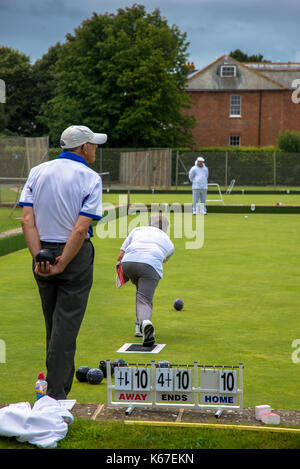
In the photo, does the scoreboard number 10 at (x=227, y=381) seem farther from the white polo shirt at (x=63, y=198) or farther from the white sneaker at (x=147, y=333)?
the white sneaker at (x=147, y=333)

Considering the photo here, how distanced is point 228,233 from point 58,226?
1179cm

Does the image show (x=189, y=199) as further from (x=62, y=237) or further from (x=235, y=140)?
(x=62, y=237)

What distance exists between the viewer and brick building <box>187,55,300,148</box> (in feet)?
162

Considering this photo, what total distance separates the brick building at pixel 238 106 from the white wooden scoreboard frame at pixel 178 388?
4664cm

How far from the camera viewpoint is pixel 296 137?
138 feet

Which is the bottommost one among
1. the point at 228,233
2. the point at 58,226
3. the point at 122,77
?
the point at 228,233

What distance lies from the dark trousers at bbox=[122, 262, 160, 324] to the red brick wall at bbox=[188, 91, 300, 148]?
43.5 m

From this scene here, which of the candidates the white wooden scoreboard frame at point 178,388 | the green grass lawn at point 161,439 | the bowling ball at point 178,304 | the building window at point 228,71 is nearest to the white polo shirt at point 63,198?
the white wooden scoreboard frame at point 178,388

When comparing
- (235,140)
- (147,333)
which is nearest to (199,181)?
(147,333)

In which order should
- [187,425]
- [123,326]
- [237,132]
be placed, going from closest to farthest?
[187,425] < [123,326] < [237,132]

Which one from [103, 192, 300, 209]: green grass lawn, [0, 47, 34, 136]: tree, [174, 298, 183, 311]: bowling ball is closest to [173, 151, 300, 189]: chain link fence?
[103, 192, 300, 209]: green grass lawn

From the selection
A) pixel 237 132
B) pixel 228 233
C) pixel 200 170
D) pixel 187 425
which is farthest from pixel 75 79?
pixel 187 425

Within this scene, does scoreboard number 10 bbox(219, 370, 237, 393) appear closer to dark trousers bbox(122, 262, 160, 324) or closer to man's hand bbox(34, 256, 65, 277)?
man's hand bbox(34, 256, 65, 277)

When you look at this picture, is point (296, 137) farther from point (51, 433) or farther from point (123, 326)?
point (51, 433)
